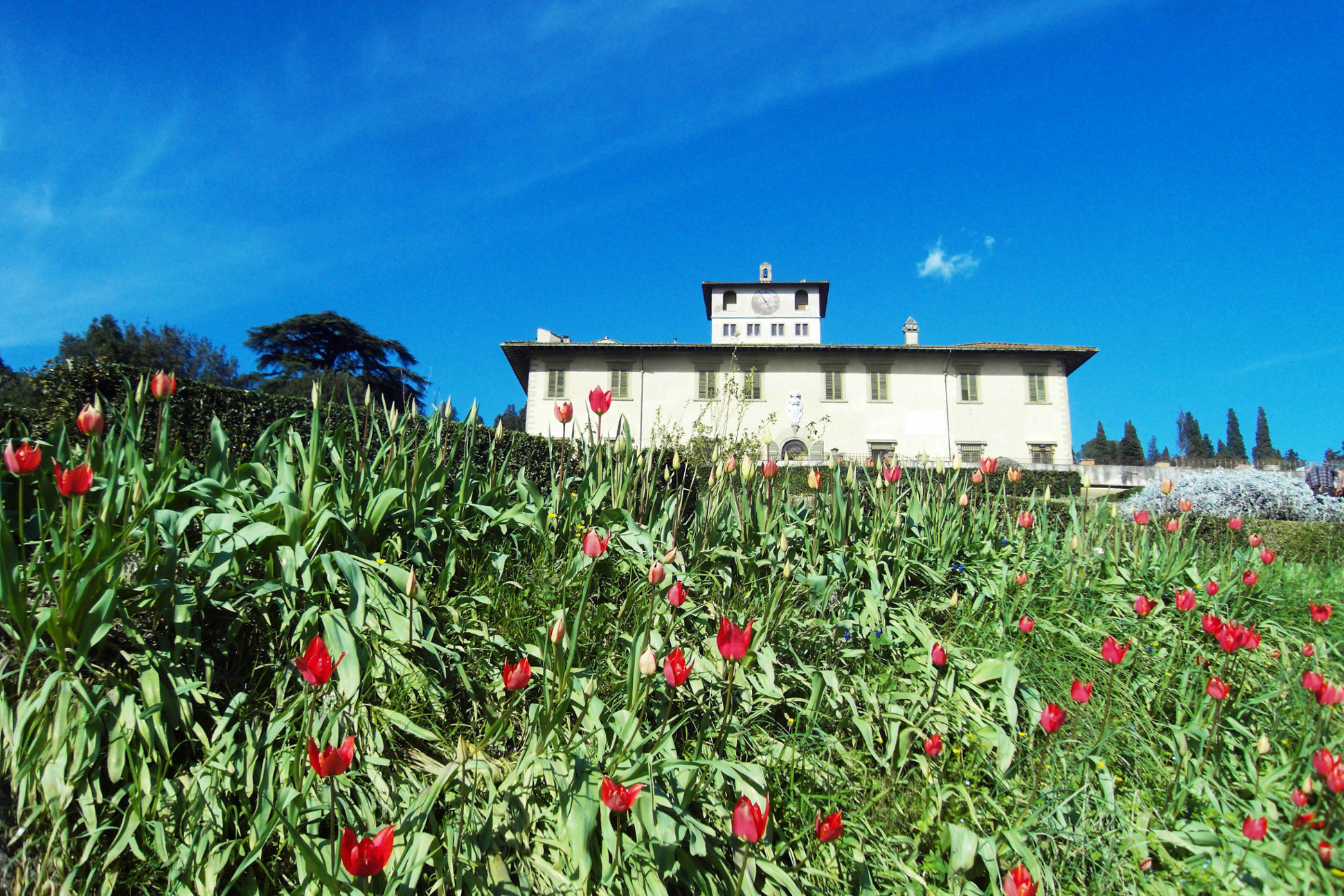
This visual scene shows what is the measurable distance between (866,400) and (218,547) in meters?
25.2

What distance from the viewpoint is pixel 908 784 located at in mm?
1966

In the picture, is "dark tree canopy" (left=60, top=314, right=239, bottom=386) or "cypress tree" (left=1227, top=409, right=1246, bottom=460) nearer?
"dark tree canopy" (left=60, top=314, right=239, bottom=386)

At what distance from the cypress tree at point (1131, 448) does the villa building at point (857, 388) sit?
4762 cm

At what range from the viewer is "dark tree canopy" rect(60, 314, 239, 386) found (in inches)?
1055

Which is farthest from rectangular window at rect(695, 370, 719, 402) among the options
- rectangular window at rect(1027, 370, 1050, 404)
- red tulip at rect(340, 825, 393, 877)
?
red tulip at rect(340, 825, 393, 877)

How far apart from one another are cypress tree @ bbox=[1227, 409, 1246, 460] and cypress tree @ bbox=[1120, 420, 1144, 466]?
495 inches

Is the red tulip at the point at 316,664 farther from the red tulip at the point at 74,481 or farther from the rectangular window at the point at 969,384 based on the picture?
the rectangular window at the point at 969,384

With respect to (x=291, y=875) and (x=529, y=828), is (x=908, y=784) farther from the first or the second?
(x=291, y=875)

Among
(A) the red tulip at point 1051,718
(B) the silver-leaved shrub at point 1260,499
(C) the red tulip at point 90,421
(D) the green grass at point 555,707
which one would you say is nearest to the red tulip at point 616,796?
(D) the green grass at point 555,707

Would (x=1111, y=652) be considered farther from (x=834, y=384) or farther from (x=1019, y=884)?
(x=834, y=384)

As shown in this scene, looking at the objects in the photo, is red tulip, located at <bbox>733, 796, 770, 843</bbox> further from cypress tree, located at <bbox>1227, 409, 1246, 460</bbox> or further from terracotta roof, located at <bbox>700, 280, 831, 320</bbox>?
cypress tree, located at <bbox>1227, 409, 1246, 460</bbox>

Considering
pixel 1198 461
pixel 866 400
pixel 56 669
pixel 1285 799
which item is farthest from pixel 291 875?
pixel 1198 461

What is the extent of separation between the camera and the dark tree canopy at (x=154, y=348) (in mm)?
26797

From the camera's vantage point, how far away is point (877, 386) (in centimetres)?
2553
